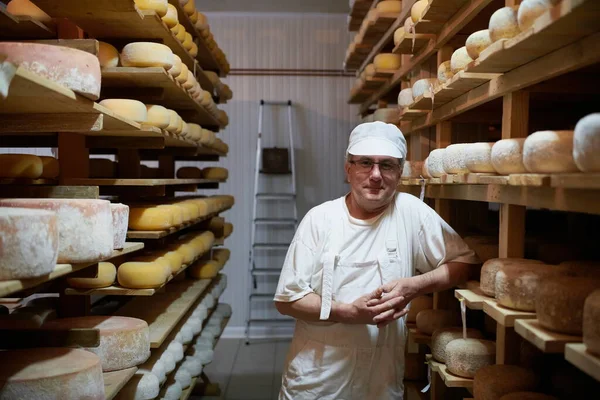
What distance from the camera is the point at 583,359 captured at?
48.9 inches

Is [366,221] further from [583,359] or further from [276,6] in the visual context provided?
[276,6]

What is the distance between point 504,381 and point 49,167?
2.05 meters

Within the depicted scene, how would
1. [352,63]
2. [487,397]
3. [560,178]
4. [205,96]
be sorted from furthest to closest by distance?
[352,63]
[205,96]
[487,397]
[560,178]

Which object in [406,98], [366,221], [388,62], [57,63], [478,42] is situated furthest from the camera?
[388,62]

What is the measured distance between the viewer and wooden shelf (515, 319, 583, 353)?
1.41m

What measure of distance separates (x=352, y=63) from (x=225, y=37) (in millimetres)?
1796

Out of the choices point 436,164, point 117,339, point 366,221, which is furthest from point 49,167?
point 436,164

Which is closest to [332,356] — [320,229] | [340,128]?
[320,229]

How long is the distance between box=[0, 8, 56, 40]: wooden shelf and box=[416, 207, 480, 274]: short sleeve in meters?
1.85

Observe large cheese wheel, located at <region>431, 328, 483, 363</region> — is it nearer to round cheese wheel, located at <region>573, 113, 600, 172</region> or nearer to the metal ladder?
round cheese wheel, located at <region>573, 113, 600, 172</region>

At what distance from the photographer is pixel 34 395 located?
5.60ft

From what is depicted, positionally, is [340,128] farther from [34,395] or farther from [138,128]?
[34,395]

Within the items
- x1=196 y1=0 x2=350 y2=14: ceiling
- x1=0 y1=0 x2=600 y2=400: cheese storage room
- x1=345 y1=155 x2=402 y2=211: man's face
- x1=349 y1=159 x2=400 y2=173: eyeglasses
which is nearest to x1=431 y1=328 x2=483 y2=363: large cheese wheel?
x1=0 y1=0 x2=600 y2=400: cheese storage room

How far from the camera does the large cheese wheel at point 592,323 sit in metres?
1.26
